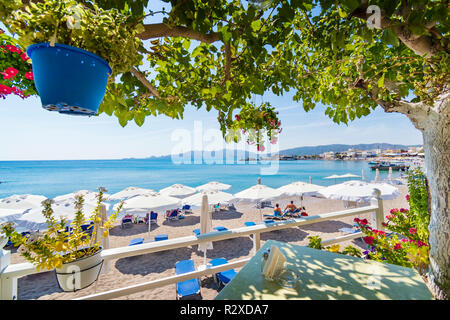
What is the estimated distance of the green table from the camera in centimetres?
115

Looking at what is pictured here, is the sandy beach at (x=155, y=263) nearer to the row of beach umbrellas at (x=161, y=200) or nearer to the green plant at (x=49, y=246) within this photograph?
the row of beach umbrellas at (x=161, y=200)

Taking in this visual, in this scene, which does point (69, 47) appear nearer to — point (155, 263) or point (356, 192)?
point (155, 263)

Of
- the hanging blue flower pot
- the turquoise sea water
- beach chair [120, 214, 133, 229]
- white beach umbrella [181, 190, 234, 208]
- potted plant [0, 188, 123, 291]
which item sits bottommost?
the turquoise sea water

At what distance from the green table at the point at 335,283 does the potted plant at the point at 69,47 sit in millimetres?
1229

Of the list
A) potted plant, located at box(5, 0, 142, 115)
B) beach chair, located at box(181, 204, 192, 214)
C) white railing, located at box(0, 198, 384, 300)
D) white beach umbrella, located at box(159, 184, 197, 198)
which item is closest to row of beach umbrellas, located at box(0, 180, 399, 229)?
white beach umbrella, located at box(159, 184, 197, 198)

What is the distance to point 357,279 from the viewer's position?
4.29ft

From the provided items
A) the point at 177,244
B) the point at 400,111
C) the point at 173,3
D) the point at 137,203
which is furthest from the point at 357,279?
the point at 137,203

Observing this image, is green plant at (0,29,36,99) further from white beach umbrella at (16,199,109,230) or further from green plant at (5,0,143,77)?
white beach umbrella at (16,199,109,230)

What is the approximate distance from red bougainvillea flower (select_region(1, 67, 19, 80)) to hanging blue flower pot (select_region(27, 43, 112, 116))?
0.93 meters

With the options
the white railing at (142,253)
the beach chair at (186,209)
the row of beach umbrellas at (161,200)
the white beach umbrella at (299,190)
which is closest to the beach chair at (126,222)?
the row of beach umbrellas at (161,200)

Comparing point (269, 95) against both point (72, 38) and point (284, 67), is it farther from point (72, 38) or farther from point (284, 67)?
point (72, 38)

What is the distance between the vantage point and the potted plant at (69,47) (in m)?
0.64

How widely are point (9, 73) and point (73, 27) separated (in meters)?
1.13
